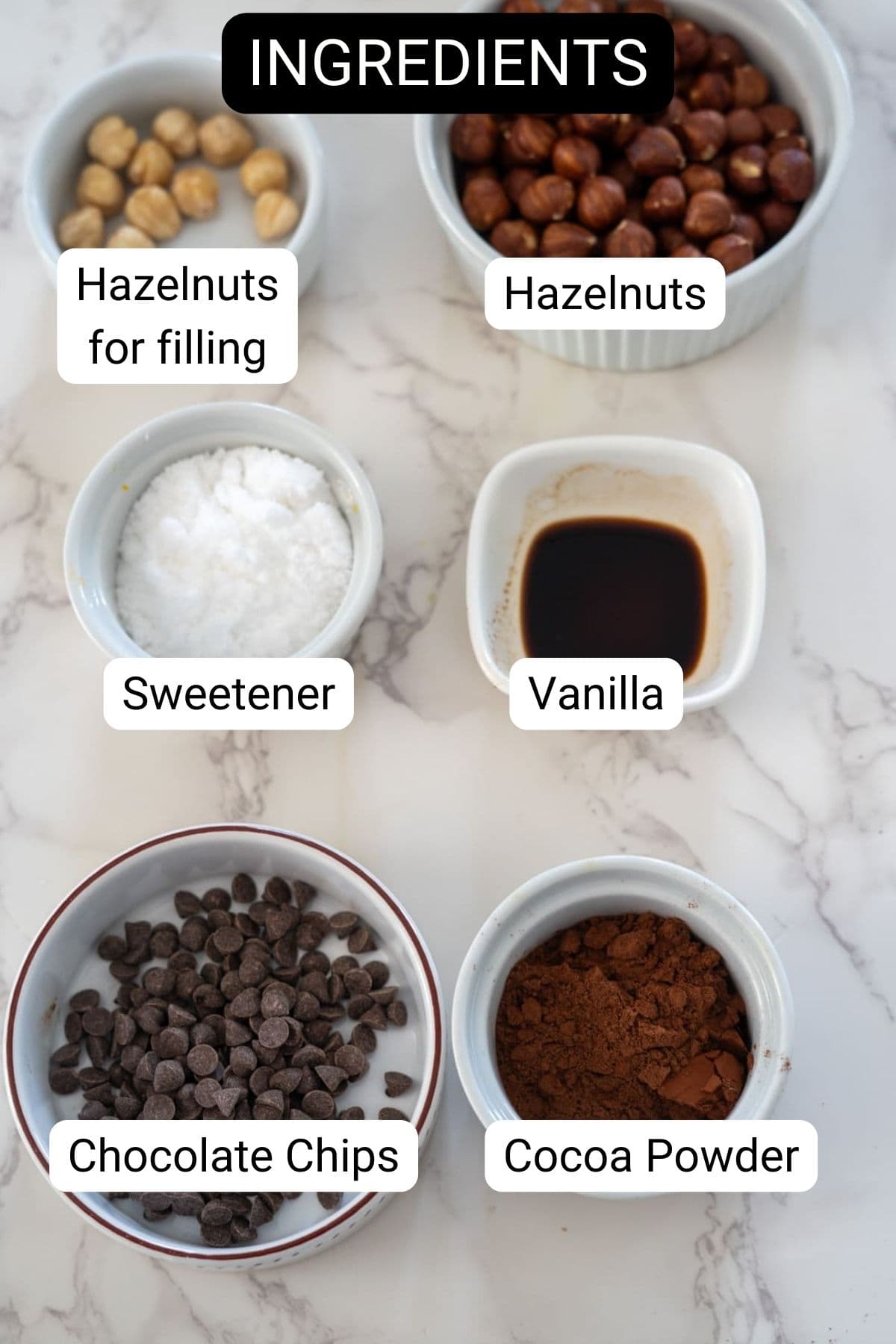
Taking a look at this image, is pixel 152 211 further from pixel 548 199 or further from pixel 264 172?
pixel 548 199

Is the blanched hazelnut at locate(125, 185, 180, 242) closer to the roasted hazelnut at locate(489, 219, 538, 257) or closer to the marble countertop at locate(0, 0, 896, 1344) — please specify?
the marble countertop at locate(0, 0, 896, 1344)

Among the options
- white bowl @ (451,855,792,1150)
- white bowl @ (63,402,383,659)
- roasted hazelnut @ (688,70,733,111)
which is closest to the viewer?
white bowl @ (451,855,792,1150)

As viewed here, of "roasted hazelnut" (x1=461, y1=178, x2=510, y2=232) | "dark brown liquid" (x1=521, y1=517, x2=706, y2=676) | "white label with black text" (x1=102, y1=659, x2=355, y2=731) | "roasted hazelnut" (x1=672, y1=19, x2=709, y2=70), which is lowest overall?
"white label with black text" (x1=102, y1=659, x2=355, y2=731)

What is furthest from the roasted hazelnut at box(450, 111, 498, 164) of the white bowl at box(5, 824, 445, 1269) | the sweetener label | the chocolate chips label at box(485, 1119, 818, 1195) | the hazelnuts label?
the chocolate chips label at box(485, 1119, 818, 1195)

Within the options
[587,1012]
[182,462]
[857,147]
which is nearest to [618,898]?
[587,1012]

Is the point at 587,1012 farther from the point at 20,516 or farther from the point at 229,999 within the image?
the point at 20,516

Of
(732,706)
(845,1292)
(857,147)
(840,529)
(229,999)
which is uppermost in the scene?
(857,147)
